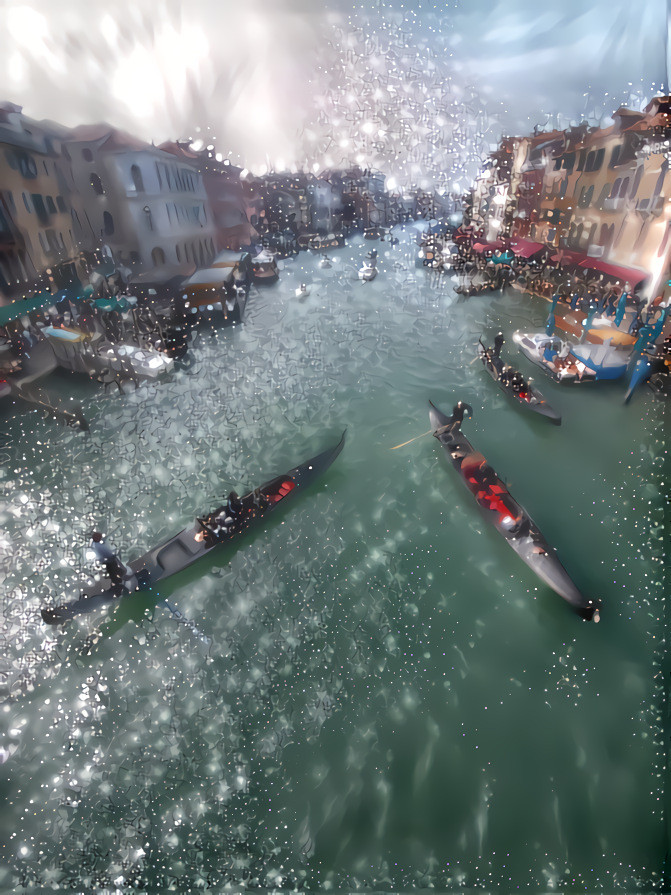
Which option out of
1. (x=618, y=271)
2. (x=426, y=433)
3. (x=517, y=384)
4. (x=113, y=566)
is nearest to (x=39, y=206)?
(x=113, y=566)

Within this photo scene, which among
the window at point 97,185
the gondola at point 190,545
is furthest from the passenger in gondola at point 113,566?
the window at point 97,185

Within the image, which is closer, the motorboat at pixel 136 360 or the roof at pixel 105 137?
the roof at pixel 105 137

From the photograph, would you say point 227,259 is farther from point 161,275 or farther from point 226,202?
point 161,275

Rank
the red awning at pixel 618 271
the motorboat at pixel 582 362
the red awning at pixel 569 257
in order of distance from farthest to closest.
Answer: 1. the red awning at pixel 569 257
2. the red awning at pixel 618 271
3. the motorboat at pixel 582 362

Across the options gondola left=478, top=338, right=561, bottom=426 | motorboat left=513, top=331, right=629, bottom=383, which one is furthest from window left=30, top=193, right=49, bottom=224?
motorboat left=513, top=331, right=629, bottom=383

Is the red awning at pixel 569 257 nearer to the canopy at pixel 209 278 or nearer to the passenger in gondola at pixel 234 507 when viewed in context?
the canopy at pixel 209 278

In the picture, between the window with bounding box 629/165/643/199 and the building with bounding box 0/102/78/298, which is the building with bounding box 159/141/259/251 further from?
the window with bounding box 629/165/643/199

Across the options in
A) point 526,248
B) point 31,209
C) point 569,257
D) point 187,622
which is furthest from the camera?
point 526,248
